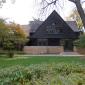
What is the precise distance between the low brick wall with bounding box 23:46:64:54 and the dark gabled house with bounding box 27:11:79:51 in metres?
3.15

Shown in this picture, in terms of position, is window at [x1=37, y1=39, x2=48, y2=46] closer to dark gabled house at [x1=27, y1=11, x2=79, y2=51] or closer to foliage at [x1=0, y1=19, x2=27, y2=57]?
dark gabled house at [x1=27, y1=11, x2=79, y2=51]

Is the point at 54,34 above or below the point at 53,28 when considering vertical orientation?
below

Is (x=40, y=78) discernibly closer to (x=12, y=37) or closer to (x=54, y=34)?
(x=12, y=37)

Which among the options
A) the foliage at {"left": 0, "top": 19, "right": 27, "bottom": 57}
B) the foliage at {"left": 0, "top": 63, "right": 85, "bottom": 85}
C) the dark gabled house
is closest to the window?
the dark gabled house

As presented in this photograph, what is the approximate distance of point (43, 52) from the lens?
60.3 meters

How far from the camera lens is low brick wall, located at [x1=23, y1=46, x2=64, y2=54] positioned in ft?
198

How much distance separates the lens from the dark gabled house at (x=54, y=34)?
6388 centimetres

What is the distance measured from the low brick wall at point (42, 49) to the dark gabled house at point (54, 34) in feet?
10.3

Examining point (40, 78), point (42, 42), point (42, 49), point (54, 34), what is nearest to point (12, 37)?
point (42, 49)

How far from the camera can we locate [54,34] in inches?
2559

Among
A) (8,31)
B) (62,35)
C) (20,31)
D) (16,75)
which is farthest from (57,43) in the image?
(16,75)

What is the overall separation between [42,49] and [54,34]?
232 inches

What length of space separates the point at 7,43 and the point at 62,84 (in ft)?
148

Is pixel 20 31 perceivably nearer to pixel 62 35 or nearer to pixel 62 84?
pixel 62 35
